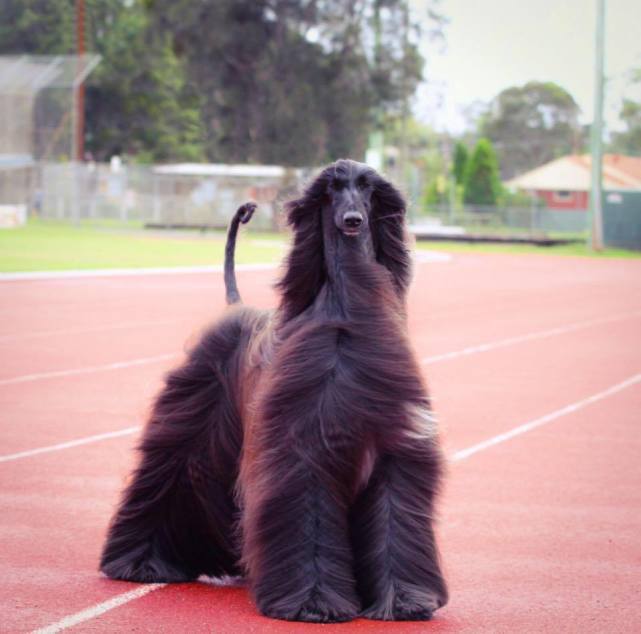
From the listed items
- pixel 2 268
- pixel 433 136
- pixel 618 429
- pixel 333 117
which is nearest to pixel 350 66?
pixel 333 117

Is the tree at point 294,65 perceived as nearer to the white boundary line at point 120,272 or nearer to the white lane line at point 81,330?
the white boundary line at point 120,272

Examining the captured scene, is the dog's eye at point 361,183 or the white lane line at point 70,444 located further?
the white lane line at point 70,444

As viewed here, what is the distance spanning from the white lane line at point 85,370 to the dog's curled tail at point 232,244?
7.27 meters

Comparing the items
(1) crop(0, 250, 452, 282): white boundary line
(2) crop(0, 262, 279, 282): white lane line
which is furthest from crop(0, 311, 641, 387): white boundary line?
(2) crop(0, 262, 279, 282): white lane line

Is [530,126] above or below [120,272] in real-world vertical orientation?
above

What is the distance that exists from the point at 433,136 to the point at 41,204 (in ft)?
285

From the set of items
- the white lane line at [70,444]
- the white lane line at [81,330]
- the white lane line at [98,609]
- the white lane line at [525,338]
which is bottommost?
the white lane line at [525,338]

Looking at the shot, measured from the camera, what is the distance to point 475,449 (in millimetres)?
9742

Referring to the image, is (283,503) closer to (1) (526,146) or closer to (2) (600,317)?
(2) (600,317)

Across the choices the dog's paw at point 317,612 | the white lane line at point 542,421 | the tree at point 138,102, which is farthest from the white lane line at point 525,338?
the tree at point 138,102

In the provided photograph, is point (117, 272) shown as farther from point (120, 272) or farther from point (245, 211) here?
point (245, 211)

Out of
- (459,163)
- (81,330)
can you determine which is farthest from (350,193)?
(459,163)

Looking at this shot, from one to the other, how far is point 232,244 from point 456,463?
3834 millimetres

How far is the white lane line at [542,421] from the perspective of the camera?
9.64 metres
